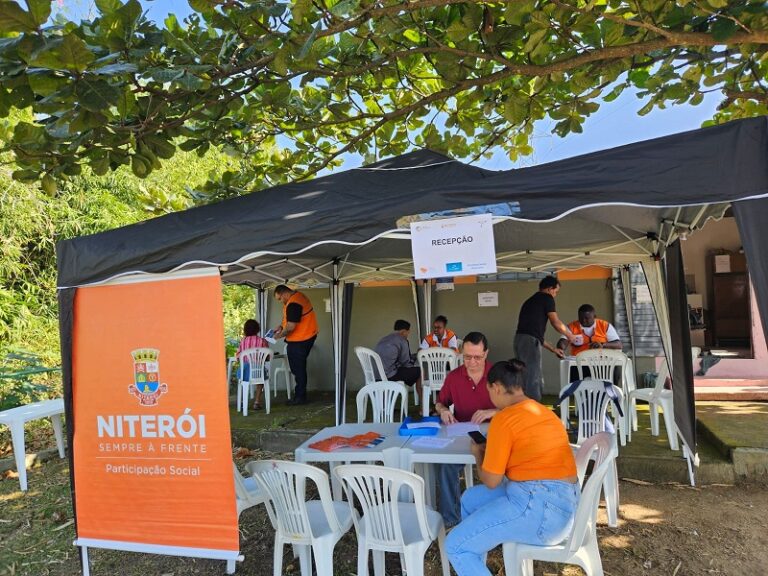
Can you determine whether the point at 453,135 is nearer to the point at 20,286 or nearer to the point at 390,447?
the point at 390,447

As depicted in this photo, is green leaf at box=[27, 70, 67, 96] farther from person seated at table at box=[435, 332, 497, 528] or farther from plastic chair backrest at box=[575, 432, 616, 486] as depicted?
plastic chair backrest at box=[575, 432, 616, 486]

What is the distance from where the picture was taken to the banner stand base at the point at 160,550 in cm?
281

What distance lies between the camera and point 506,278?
764cm

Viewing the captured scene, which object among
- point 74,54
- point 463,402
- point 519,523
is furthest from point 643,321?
point 74,54

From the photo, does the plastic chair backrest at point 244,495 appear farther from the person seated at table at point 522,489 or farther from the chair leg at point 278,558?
the person seated at table at point 522,489

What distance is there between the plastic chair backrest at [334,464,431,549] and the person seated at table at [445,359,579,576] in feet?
0.78

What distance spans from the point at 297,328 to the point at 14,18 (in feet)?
16.8

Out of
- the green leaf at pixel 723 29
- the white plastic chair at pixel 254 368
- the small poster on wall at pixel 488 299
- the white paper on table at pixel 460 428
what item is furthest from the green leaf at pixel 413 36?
the small poster on wall at pixel 488 299

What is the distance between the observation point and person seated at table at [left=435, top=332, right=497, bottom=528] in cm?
334

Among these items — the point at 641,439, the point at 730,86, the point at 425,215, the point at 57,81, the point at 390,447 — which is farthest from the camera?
the point at 641,439

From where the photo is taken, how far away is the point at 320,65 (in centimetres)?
383

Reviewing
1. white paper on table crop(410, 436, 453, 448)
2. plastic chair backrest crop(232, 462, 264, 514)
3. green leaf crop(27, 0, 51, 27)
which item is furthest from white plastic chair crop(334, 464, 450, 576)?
green leaf crop(27, 0, 51, 27)

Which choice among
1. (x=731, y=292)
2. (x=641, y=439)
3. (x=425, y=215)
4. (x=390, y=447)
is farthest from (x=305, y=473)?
(x=731, y=292)

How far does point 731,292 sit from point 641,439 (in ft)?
18.6
